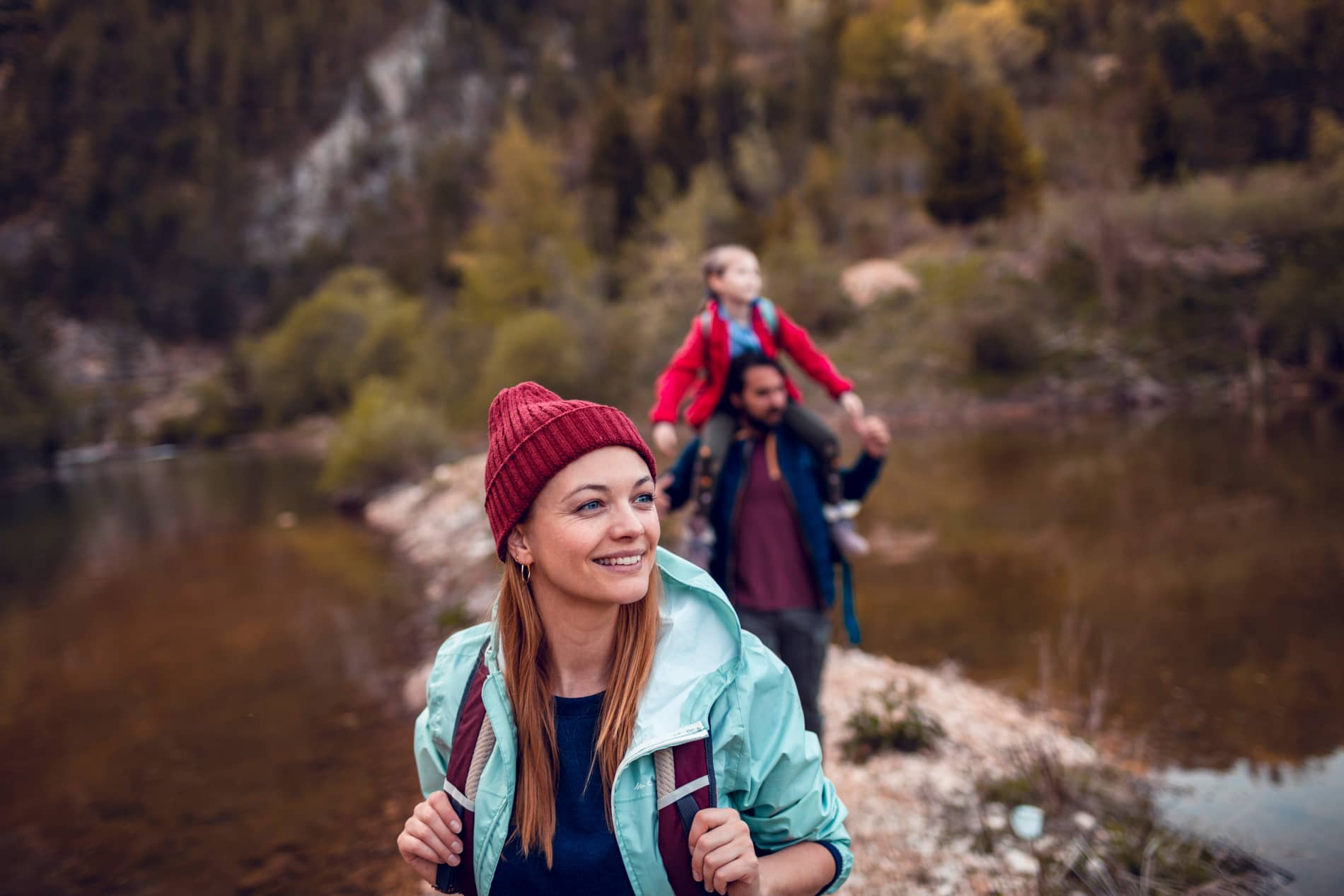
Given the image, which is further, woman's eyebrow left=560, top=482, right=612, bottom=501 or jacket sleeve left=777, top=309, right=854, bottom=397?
jacket sleeve left=777, top=309, right=854, bottom=397

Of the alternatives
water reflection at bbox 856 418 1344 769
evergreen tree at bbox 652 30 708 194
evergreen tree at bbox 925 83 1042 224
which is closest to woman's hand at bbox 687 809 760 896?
water reflection at bbox 856 418 1344 769

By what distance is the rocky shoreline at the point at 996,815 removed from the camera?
3271 mm

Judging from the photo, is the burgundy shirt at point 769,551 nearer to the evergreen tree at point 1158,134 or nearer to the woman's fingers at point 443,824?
the woman's fingers at point 443,824

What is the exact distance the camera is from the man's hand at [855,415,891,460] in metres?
3.60

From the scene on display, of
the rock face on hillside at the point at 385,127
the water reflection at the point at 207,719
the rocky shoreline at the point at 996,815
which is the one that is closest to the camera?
the rocky shoreline at the point at 996,815

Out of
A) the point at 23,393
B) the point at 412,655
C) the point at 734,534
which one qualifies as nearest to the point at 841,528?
the point at 734,534

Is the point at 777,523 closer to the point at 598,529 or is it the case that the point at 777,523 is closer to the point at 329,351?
the point at 598,529

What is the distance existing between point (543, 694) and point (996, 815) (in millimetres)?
2810

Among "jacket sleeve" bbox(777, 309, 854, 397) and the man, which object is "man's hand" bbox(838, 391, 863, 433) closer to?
"jacket sleeve" bbox(777, 309, 854, 397)

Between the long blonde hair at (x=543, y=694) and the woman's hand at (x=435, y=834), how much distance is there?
0.11 meters

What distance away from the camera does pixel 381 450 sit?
1819 cm

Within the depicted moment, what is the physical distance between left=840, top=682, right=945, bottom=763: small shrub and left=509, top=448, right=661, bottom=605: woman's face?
315 cm

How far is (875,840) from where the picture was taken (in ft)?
12.2

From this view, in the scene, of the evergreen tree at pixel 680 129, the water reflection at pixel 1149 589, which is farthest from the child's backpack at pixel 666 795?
the evergreen tree at pixel 680 129
